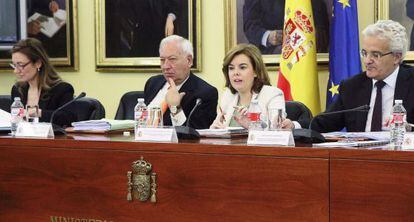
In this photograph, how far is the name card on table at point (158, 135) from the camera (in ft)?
8.93

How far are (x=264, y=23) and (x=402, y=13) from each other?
40.1 inches

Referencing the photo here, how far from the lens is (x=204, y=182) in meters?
2.58

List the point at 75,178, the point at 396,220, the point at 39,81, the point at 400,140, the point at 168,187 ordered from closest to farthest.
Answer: the point at 396,220, the point at 400,140, the point at 168,187, the point at 75,178, the point at 39,81

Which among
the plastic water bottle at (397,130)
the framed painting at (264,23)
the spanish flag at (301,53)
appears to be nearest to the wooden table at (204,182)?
the plastic water bottle at (397,130)

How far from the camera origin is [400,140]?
2375mm

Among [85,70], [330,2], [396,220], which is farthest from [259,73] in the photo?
[85,70]

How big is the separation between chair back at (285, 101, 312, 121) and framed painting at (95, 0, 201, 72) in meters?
1.61

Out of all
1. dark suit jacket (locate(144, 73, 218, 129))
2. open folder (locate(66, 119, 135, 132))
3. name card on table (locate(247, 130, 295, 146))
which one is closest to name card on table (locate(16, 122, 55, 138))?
open folder (locate(66, 119, 135, 132))

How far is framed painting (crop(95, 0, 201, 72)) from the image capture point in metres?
5.52

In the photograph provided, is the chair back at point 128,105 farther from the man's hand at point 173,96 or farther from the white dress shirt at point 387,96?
the white dress shirt at point 387,96

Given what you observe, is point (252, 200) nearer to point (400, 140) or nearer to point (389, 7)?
point (400, 140)

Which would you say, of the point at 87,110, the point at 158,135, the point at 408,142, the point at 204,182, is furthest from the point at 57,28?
the point at 408,142

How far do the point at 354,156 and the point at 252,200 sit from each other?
413mm

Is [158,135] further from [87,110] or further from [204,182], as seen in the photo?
[87,110]
